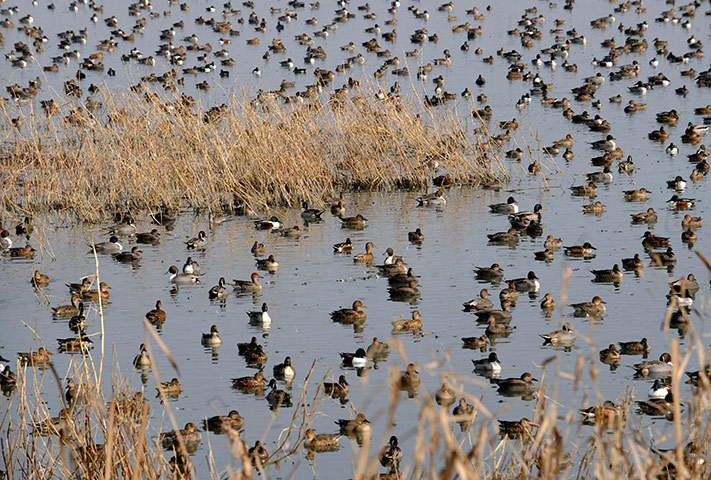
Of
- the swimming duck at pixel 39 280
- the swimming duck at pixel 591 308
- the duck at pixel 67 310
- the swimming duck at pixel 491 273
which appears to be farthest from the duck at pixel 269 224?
the swimming duck at pixel 591 308

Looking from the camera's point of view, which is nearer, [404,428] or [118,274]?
[404,428]

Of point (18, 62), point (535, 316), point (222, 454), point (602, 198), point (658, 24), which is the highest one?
point (658, 24)

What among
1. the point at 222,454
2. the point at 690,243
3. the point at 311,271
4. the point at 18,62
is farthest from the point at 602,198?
the point at 18,62

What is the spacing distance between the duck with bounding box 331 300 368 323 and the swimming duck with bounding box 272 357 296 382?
3710 millimetres

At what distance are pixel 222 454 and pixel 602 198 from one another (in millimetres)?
25041

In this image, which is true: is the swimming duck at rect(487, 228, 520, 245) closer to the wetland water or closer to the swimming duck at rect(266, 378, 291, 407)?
the wetland water

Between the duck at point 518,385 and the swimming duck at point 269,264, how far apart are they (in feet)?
39.5

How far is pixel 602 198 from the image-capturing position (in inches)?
1630

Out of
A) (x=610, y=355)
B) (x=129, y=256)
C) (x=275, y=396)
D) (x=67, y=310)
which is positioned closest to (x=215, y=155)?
(x=129, y=256)

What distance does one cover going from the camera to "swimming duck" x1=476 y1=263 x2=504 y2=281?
3083 centimetres

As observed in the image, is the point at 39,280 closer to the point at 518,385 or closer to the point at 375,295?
the point at 375,295

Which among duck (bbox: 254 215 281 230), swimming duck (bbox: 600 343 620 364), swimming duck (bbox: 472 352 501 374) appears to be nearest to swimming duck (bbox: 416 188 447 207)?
duck (bbox: 254 215 281 230)

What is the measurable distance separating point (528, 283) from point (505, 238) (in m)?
5.66

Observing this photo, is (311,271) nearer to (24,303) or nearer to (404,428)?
(24,303)
